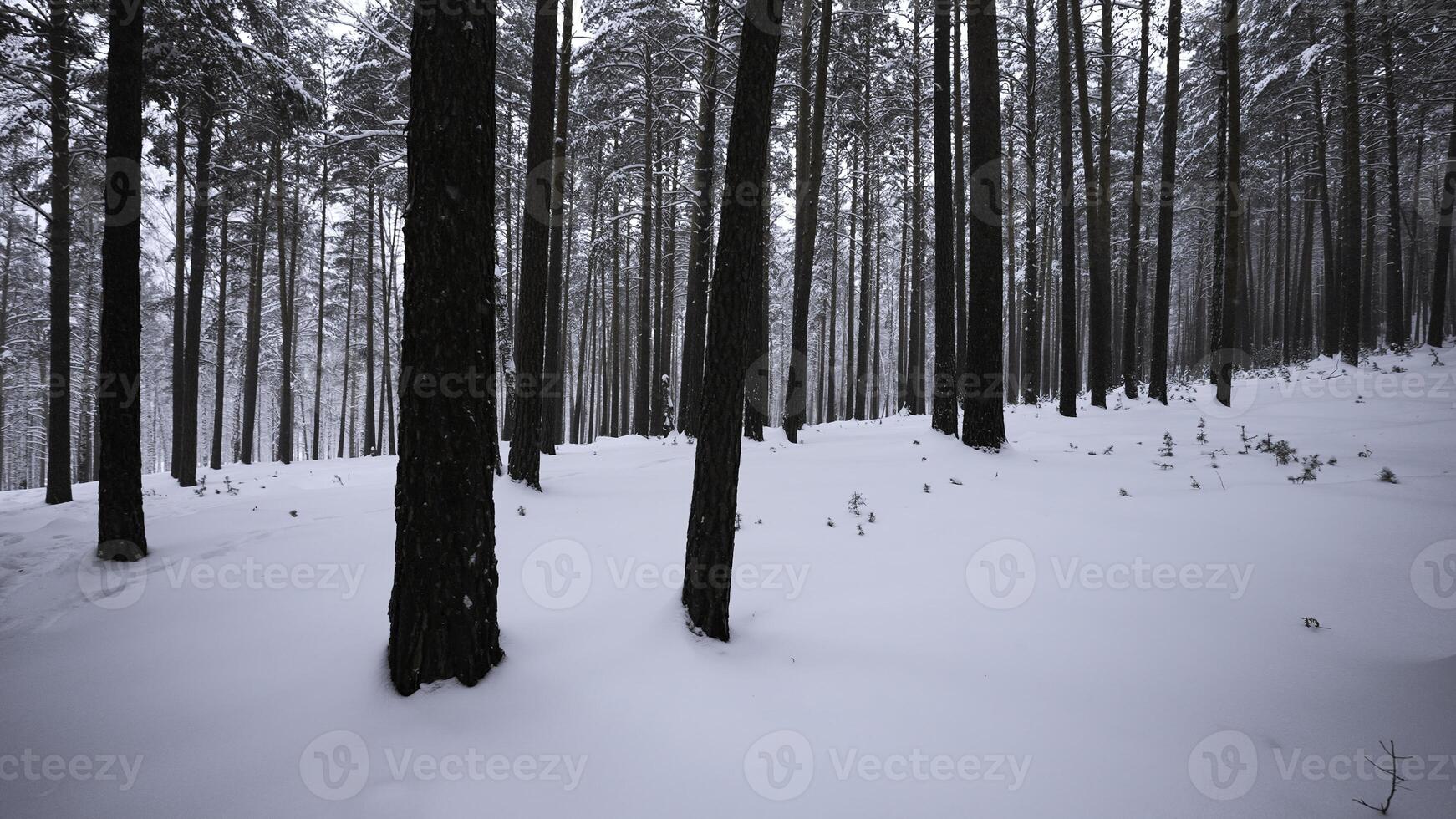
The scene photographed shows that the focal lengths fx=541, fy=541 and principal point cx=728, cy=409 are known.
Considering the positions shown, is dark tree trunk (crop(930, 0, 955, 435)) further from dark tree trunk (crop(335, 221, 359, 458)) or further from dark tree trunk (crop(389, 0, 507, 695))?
dark tree trunk (crop(335, 221, 359, 458))

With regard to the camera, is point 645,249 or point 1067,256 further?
point 645,249

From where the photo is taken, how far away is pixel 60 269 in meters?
9.69

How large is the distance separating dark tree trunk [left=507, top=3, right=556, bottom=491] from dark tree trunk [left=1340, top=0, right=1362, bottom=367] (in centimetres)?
1830

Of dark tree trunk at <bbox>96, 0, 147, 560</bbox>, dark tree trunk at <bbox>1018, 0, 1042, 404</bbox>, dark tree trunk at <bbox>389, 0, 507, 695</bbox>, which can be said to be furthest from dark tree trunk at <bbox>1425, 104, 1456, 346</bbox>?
dark tree trunk at <bbox>96, 0, 147, 560</bbox>

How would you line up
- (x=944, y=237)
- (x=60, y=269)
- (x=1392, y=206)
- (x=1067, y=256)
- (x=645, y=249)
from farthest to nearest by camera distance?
(x=645, y=249)
(x=1392, y=206)
(x=1067, y=256)
(x=60, y=269)
(x=944, y=237)

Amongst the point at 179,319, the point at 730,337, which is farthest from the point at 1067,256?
the point at 179,319

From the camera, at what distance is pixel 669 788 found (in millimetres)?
2342

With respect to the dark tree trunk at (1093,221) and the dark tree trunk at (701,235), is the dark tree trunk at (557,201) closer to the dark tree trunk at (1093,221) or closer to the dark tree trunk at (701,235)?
the dark tree trunk at (701,235)

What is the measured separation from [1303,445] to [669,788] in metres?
8.82

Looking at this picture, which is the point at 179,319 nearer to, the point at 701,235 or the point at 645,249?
the point at 645,249

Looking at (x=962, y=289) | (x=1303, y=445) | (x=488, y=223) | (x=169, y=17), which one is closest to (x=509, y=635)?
(x=488, y=223)

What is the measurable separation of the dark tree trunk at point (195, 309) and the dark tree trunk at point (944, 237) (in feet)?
47.3

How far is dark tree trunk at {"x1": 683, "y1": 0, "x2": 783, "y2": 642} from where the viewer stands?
3264 millimetres

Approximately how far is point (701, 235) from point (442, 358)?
11.0 m
